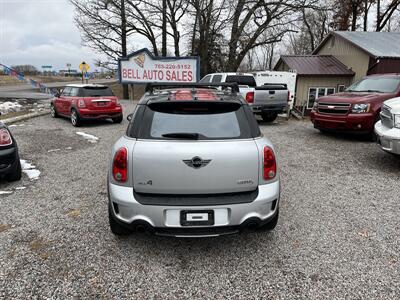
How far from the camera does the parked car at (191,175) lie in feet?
8.03

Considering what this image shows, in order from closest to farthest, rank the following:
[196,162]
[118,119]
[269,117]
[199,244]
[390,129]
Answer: [196,162], [199,244], [390,129], [118,119], [269,117]

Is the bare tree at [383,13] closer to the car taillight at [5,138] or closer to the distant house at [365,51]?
the distant house at [365,51]

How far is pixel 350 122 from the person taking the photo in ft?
24.8

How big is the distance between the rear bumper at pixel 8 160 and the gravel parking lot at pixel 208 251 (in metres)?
0.34

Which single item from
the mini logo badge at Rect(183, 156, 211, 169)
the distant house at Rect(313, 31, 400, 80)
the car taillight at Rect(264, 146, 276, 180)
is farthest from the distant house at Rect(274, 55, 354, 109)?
the mini logo badge at Rect(183, 156, 211, 169)

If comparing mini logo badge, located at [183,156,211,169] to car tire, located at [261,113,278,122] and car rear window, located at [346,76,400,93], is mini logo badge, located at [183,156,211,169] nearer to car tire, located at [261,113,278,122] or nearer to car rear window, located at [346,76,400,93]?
car rear window, located at [346,76,400,93]

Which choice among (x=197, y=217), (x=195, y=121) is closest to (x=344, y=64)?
(x=195, y=121)

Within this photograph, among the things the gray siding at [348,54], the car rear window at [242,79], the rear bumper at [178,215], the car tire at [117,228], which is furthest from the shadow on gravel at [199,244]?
the gray siding at [348,54]

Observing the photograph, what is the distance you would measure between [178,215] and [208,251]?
0.72 meters

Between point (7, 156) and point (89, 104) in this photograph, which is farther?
point (89, 104)

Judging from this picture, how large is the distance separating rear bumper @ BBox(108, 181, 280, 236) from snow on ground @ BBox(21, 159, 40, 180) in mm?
3332

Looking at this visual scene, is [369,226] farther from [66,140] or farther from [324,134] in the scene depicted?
[66,140]

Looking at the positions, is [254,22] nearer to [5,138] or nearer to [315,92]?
[315,92]

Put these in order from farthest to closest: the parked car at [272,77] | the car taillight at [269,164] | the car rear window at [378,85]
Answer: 1. the parked car at [272,77]
2. the car rear window at [378,85]
3. the car taillight at [269,164]
